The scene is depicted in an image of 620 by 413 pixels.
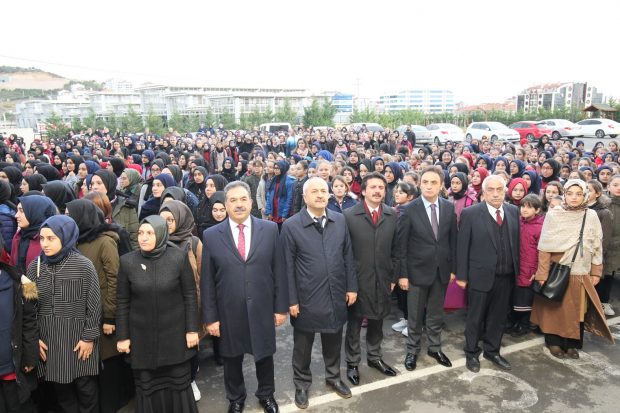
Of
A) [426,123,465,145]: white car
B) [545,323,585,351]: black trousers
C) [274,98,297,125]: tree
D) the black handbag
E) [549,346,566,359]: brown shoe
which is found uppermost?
[274,98,297,125]: tree

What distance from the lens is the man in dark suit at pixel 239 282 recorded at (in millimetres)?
3180

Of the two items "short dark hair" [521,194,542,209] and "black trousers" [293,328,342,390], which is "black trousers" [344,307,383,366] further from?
"short dark hair" [521,194,542,209]

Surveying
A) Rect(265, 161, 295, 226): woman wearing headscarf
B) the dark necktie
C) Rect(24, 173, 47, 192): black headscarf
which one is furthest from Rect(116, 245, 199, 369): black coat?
Rect(265, 161, 295, 226): woman wearing headscarf

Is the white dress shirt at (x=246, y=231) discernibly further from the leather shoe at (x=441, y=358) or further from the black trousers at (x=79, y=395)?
the leather shoe at (x=441, y=358)

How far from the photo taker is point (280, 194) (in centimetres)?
726

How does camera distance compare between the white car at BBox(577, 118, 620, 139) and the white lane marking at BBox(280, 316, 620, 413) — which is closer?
the white lane marking at BBox(280, 316, 620, 413)

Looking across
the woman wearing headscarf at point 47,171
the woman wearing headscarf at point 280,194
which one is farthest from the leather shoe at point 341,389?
the woman wearing headscarf at point 47,171

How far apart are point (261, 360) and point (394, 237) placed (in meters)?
1.55

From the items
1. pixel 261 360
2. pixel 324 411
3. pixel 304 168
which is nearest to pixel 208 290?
pixel 261 360

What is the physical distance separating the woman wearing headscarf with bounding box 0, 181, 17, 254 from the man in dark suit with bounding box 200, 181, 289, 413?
2.23m

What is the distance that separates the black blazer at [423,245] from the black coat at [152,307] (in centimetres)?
200

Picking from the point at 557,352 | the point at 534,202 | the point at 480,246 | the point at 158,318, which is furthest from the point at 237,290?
the point at 557,352

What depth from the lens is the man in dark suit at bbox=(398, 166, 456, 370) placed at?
3.98 m

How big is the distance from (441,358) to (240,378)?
6.26 ft
